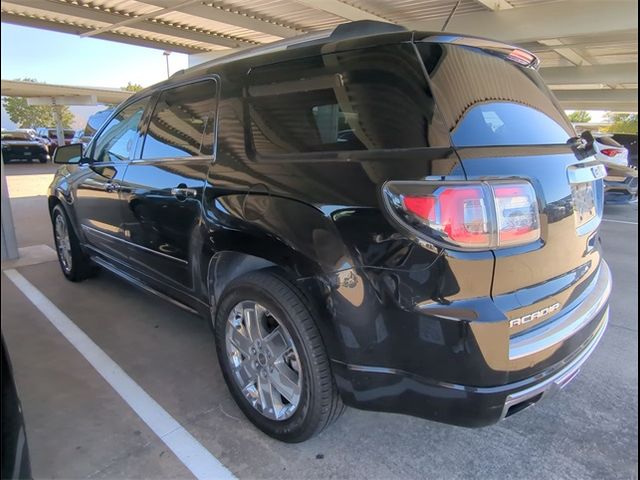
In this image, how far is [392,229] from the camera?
1.79m

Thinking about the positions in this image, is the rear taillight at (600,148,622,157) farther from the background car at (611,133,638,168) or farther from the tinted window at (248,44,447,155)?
the tinted window at (248,44,447,155)

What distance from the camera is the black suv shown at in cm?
176

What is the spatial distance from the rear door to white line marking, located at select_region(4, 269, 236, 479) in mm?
650

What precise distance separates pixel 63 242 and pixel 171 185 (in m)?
2.67

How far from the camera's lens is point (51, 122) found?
53750 millimetres

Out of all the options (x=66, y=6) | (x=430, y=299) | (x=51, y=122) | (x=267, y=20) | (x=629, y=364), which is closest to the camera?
(x=430, y=299)

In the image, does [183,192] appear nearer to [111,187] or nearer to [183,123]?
[183,123]

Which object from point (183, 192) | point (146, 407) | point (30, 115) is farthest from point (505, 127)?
point (30, 115)

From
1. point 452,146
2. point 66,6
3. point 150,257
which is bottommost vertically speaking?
point 150,257

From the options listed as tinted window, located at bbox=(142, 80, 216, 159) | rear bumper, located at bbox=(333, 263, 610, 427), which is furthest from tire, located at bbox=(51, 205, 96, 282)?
rear bumper, located at bbox=(333, 263, 610, 427)

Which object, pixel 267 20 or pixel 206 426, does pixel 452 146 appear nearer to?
pixel 206 426

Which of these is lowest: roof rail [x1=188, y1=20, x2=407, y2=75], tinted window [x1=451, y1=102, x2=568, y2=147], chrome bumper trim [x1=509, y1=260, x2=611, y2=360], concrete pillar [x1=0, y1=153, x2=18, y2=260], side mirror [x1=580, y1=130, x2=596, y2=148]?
concrete pillar [x1=0, y1=153, x2=18, y2=260]

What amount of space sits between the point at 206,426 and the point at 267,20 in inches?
349

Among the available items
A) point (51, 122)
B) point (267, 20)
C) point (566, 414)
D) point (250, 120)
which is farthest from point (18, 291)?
point (51, 122)
